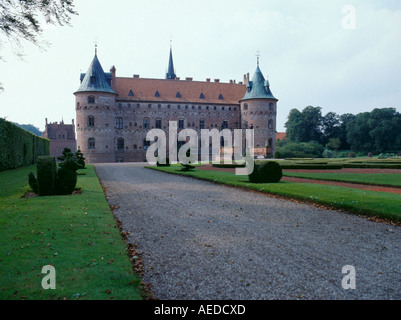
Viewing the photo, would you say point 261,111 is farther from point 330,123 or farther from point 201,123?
point 330,123

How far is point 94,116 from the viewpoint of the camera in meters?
50.4

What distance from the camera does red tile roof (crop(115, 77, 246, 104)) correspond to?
5653 cm

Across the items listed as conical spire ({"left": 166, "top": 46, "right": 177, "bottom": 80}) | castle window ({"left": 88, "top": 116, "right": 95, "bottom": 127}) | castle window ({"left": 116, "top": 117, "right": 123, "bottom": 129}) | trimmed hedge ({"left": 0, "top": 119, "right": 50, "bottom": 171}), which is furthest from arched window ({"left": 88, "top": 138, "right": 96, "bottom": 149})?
conical spire ({"left": 166, "top": 46, "right": 177, "bottom": 80})

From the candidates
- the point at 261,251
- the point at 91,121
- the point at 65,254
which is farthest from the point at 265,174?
the point at 91,121

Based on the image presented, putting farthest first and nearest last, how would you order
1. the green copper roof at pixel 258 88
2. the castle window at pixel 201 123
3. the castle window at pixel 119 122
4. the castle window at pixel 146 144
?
the castle window at pixel 201 123 < the green copper roof at pixel 258 88 < the castle window at pixel 146 144 < the castle window at pixel 119 122

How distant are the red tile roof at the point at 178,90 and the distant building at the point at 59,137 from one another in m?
A: 30.6

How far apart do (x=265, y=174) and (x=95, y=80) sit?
1695 inches

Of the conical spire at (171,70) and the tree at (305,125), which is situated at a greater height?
the conical spire at (171,70)

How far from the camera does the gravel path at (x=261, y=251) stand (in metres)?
3.79

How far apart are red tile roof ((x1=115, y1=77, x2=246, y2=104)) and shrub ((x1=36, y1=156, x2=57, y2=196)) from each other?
150ft

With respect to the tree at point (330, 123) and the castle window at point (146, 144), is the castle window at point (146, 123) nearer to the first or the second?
the castle window at point (146, 144)

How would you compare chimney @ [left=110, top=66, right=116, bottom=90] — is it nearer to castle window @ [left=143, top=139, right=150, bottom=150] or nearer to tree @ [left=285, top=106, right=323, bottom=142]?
castle window @ [left=143, top=139, right=150, bottom=150]

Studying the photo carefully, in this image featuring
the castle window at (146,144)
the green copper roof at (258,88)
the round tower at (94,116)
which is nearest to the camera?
the round tower at (94,116)

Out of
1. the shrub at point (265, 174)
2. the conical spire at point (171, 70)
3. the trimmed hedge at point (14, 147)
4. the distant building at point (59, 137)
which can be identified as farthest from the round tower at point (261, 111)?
the distant building at point (59, 137)
